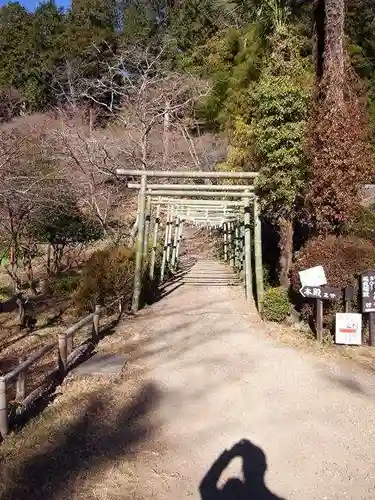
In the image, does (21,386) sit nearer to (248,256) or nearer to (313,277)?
(313,277)

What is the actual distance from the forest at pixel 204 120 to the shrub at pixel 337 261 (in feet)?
0.06

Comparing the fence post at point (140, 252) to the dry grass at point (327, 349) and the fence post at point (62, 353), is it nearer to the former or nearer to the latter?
the dry grass at point (327, 349)

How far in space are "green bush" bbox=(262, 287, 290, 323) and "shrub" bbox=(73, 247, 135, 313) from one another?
8.73 feet

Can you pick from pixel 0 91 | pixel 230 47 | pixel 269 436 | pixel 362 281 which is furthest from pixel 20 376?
pixel 0 91

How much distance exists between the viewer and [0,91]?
24344 millimetres

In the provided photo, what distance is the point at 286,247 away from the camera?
9.68 meters

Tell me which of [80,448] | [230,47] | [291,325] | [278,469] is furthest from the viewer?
[230,47]

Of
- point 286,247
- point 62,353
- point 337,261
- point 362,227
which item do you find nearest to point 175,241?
point 286,247

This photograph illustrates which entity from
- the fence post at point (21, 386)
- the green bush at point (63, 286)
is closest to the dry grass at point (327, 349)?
the fence post at point (21, 386)

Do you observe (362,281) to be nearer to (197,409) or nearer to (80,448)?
(197,409)

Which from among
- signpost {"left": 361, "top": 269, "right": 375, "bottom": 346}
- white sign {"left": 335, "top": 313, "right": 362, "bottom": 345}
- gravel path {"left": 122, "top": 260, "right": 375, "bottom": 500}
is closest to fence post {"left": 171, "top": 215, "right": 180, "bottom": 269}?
gravel path {"left": 122, "top": 260, "right": 375, "bottom": 500}

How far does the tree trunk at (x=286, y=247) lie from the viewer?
30.9ft

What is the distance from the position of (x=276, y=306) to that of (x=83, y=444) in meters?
4.52

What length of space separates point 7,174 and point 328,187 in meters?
5.59
